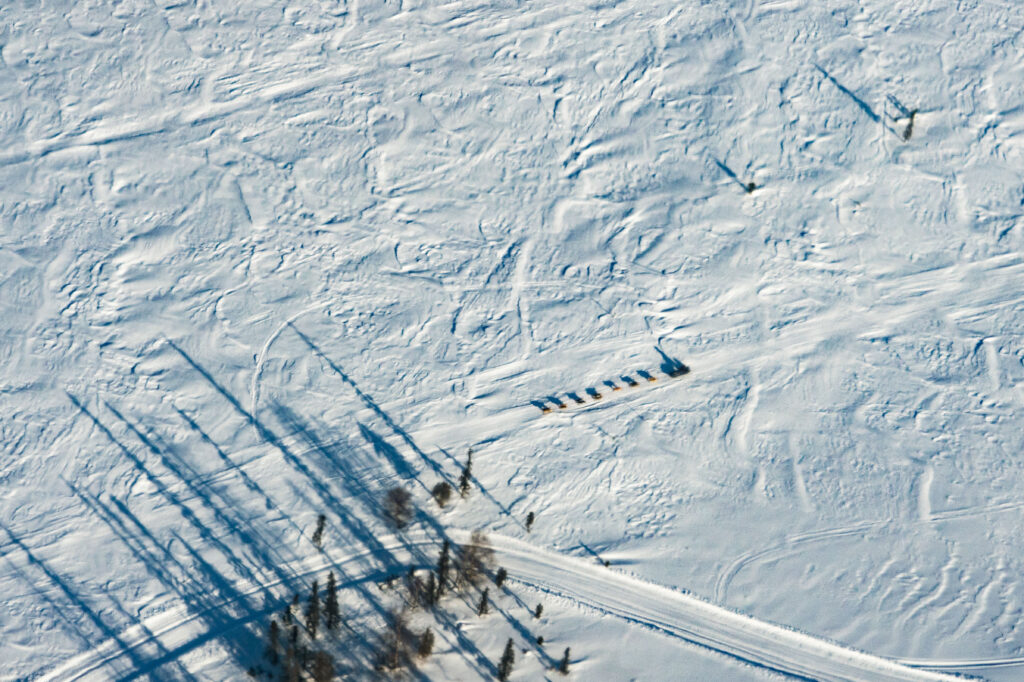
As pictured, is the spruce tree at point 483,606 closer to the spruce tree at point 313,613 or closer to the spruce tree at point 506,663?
the spruce tree at point 506,663

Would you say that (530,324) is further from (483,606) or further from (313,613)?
(313,613)

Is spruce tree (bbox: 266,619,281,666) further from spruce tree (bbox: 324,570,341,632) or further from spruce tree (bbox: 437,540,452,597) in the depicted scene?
spruce tree (bbox: 437,540,452,597)

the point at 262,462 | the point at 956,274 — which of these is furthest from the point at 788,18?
the point at 262,462

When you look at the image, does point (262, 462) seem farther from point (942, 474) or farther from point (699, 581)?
point (942, 474)

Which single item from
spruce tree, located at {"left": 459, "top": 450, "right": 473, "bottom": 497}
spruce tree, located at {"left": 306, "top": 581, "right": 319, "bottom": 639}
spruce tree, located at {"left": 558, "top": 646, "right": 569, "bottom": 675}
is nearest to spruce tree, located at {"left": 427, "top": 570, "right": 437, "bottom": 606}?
spruce tree, located at {"left": 459, "top": 450, "right": 473, "bottom": 497}

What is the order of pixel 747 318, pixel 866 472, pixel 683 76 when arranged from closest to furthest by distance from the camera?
1. pixel 866 472
2. pixel 747 318
3. pixel 683 76
